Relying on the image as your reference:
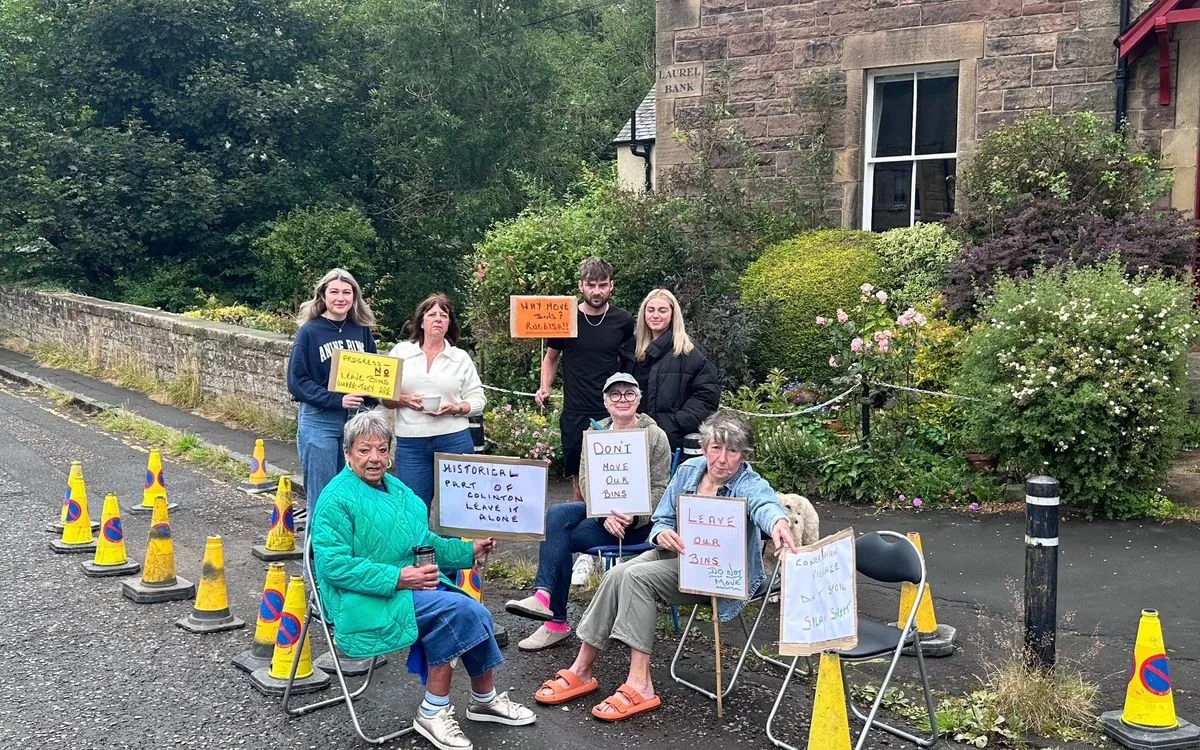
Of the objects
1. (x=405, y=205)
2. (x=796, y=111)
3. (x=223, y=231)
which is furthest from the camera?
(x=405, y=205)

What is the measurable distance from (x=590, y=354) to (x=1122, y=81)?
7131mm

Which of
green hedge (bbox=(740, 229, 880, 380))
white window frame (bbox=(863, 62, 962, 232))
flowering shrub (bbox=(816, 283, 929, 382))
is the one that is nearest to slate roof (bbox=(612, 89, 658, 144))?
white window frame (bbox=(863, 62, 962, 232))

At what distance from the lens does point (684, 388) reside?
6621 millimetres

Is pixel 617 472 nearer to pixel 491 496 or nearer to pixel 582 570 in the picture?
pixel 491 496

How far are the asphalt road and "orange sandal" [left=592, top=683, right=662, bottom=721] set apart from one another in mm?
60

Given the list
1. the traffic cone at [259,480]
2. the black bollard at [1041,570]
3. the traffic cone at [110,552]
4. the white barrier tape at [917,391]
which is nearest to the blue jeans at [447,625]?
the black bollard at [1041,570]

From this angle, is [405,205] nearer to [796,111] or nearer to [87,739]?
[796,111]

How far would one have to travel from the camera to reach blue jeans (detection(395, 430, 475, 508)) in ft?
21.5

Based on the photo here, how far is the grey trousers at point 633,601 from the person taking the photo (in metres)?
5.19

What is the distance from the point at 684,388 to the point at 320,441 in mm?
2252

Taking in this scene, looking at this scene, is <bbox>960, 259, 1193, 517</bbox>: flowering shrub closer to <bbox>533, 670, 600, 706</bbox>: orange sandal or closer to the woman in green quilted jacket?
<bbox>533, 670, 600, 706</bbox>: orange sandal

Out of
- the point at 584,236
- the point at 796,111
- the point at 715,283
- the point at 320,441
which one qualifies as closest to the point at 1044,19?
the point at 796,111

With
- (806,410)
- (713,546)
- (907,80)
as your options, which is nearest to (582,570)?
(713,546)

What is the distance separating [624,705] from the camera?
508cm
